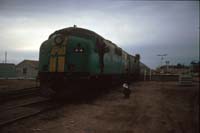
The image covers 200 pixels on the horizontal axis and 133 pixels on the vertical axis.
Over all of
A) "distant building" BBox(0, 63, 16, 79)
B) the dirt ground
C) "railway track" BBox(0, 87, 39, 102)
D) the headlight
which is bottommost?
the dirt ground

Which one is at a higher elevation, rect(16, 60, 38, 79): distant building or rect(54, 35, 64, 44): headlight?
rect(54, 35, 64, 44): headlight

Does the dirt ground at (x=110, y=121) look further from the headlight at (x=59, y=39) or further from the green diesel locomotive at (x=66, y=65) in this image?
the headlight at (x=59, y=39)

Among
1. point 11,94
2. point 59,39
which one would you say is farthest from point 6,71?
point 59,39

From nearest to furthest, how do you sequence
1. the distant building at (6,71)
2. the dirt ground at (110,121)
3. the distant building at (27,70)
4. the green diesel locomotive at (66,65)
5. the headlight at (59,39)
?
the dirt ground at (110,121) < the green diesel locomotive at (66,65) < the headlight at (59,39) < the distant building at (6,71) < the distant building at (27,70)

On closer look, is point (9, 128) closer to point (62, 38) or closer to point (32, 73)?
point (62, 38)

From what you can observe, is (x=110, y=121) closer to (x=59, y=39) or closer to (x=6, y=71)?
(x=59, y=39)

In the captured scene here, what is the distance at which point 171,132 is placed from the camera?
5.72 metres

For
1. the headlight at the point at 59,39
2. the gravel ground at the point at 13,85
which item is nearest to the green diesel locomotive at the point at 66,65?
the headlight at the point at 59,39

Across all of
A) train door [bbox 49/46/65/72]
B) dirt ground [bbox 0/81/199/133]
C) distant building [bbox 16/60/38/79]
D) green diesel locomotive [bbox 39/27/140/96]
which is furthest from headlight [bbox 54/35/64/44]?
distant building [bbox 16/60/38/79]

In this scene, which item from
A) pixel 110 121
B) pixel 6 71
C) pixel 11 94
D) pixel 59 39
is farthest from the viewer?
pixel 6 71

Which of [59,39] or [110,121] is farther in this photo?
[59,39]

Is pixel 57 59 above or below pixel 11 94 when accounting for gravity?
above

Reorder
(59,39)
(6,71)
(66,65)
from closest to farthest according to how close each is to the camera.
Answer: (66,65) < (59,39) < (6,71)

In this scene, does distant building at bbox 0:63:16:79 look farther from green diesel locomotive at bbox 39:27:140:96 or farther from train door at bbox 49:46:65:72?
train door at bbox 49:46:65:72
